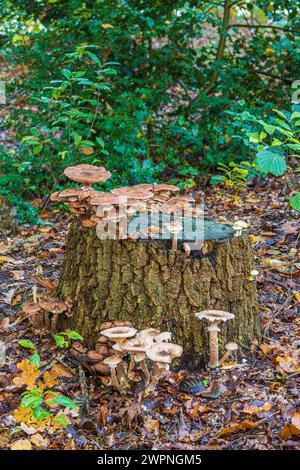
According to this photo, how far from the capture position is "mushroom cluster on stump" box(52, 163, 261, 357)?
3924 mm

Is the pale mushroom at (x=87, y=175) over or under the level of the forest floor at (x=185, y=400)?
over

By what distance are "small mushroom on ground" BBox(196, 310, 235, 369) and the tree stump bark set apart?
119 millimetres

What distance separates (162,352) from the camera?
340 centimetres

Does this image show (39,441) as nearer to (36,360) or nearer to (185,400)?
(36,360)

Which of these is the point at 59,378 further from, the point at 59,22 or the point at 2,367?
the point at 59,22

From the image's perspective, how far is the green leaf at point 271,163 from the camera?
430 cm

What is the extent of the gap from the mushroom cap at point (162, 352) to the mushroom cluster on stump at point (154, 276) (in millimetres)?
488

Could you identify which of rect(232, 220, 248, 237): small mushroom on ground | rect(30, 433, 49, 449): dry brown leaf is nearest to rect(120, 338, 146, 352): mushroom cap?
rect(30, 433, 49, 449): dry brown leaf

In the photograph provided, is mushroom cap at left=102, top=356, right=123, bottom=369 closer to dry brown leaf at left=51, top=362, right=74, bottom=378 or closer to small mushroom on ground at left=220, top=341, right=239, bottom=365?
dry brown leaf at left=51, top=362, right=74, bottom=378

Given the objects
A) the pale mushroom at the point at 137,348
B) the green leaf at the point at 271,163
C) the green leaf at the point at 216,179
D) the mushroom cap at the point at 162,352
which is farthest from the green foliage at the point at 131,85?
the mushroom cap at the point at 162,352

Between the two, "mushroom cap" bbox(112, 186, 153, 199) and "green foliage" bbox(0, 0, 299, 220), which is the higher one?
"green foliage" bbox(0, 0, 299, 220)

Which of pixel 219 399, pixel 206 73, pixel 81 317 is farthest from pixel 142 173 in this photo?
pixel 219 399

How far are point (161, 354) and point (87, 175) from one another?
5.52 feet

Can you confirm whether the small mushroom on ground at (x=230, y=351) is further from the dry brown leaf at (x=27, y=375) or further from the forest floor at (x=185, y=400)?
the dry brown leaf at (x=27, y=375)
